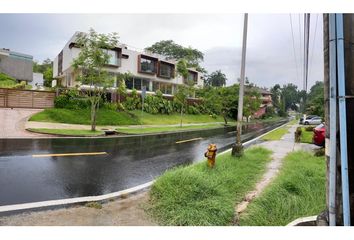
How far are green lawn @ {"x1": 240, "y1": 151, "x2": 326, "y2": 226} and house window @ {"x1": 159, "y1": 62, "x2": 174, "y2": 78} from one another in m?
35.1

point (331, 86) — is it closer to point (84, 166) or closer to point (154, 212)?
point (154, 212)

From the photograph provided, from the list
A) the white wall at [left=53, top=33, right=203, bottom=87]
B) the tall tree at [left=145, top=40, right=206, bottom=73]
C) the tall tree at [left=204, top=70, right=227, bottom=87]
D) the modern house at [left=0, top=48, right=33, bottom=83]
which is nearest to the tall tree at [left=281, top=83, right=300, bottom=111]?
the tall tree at [left=204, top=70, right=227, bottom=87]

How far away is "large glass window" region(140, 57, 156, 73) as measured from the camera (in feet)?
120

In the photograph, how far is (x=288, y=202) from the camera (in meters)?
4.66

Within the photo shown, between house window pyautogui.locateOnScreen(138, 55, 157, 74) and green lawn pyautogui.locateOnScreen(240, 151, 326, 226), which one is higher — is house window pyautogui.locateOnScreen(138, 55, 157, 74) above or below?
above

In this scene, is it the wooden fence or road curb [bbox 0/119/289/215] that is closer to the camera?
road curb [bbox 0/119/289/215]

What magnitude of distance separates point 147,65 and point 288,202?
113 ft

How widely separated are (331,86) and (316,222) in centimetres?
177

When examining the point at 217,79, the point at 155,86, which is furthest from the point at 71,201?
the point at 217,79

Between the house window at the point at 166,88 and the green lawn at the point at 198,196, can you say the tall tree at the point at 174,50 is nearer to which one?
the house window at the point at 166,88

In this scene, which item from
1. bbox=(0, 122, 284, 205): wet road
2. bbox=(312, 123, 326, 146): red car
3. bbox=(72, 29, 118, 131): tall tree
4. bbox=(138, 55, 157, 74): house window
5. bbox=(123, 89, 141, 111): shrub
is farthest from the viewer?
bbox=(138, 55, 157, 74): house window

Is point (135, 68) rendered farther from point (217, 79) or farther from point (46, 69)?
point (217, 79)

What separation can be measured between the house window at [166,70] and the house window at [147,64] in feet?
4.65

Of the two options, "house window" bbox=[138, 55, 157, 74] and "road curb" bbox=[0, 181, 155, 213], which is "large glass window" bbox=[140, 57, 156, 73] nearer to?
"house window" bbox=[138, 55, 157, 74]
